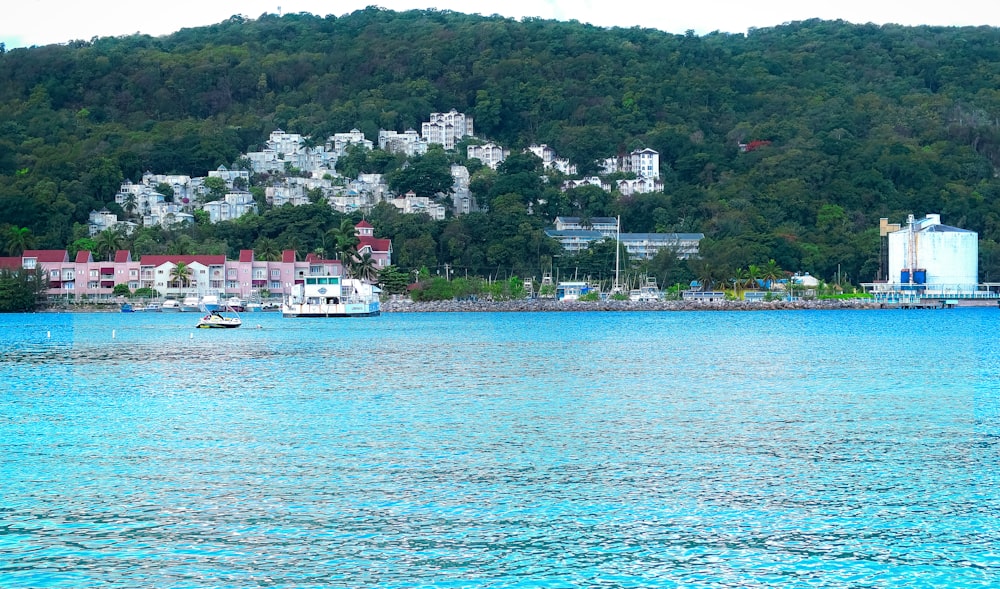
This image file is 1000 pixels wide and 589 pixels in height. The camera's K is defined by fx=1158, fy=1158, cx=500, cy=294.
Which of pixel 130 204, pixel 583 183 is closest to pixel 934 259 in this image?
pixel 583 183

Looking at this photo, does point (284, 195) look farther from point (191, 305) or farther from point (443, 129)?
point (191, 305)

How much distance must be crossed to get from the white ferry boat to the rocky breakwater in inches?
536

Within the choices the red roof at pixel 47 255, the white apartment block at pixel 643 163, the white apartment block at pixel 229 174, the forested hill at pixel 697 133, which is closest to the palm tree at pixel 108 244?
the red roof at pixel 47 255

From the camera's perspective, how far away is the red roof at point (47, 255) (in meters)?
114

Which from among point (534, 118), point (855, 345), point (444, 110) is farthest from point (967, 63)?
point (855, 345)

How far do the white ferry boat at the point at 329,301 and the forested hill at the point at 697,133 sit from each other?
137 ft

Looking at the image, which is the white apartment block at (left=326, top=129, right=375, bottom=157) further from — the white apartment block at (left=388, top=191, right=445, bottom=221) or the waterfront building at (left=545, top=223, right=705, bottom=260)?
the waterfront building at (left=545, top=223, right=705, bottom=260)

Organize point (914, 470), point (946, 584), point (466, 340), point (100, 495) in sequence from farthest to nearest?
point (466, 340) → point (914, 470) → point (100, 495) → point (946, 584)

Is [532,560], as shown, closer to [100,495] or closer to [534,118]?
[100,495]

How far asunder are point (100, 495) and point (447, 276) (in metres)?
105

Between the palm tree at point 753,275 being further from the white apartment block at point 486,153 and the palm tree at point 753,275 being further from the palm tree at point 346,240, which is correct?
the white apartment block at point 486,153

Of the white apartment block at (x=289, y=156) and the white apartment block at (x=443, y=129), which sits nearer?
the white apartment block at (x=289, y=156)

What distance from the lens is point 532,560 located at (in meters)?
13.1

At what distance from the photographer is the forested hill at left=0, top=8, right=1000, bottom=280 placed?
134000 millimetres
